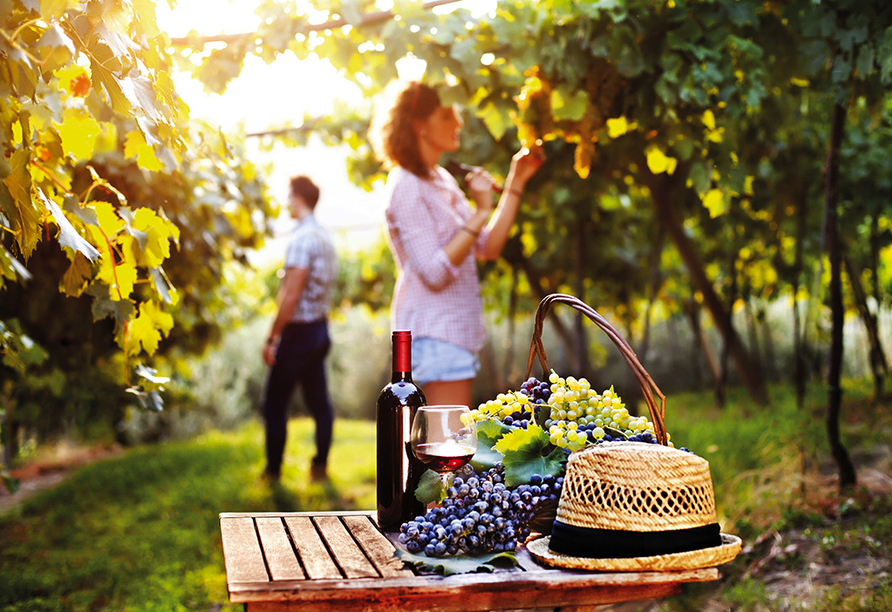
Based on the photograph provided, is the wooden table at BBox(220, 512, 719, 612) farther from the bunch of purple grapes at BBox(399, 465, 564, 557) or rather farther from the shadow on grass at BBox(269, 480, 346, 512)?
the shadow on grass at BBox(269, 480, 346, 512)

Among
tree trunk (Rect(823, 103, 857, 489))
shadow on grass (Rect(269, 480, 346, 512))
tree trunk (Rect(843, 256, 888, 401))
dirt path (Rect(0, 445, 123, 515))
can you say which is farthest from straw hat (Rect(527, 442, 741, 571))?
tree trunk (Rect(843, 256, 888, 401))

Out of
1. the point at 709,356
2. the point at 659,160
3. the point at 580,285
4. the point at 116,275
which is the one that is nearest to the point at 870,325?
the point at 709,356

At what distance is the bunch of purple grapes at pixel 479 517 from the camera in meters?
1.16

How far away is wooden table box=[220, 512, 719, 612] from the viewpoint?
3.34 ft

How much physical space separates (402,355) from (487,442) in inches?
8.7

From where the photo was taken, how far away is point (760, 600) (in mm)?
2277

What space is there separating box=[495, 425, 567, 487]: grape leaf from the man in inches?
108

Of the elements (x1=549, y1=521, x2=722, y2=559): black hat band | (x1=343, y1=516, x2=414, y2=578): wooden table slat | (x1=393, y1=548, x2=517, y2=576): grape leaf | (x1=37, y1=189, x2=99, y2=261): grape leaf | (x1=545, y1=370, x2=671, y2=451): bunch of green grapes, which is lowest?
(x1=343, y1=516, x2=414, y2=578): wooden table slat

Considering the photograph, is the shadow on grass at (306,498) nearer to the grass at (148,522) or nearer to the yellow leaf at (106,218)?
the grass at (148,522)

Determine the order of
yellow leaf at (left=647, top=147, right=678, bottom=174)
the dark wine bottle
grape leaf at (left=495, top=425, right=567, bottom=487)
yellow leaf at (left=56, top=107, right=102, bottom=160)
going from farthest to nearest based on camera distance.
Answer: yellow leaf at (left=647, top=147, right=678, bottom=174), yellow leaf at (left=56, top=107, right=102, bottom=160), the dark wine bottle, grape leaf at (left=495, top=425, right=567, bottom=487)

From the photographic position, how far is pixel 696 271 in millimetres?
4594

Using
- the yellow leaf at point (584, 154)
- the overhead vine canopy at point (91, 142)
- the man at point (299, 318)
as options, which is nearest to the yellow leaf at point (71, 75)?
the overhead vine canopy at point (91, 142)

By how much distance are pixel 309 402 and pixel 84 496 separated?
1768 millimetres

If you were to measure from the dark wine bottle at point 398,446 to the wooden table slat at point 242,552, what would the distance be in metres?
0.25
